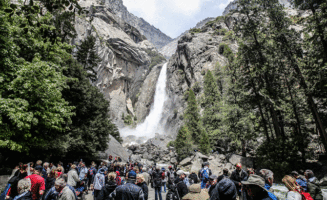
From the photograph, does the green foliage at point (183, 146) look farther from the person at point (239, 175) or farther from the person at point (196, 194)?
the person at point (196, 194)

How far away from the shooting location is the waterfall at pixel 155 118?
192 ft

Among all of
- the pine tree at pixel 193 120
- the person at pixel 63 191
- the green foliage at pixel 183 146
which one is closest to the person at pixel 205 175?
the person at pixel 63 191

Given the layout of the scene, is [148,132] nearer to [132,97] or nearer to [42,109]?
[132,97]

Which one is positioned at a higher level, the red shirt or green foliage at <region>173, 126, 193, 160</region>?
green foliage at <region>173, 126, 193, 160</region>

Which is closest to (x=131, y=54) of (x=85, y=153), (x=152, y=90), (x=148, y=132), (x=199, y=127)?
(x=152, y=90)

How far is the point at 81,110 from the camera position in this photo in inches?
683

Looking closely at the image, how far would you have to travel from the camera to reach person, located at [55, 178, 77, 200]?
367cm

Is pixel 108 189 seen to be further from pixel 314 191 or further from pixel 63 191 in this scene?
pixel 314 191

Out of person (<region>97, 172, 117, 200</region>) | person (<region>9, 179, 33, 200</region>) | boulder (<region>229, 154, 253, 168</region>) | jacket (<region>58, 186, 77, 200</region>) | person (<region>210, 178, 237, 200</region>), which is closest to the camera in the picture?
person (<region>210, 178, 237, 200</region>)

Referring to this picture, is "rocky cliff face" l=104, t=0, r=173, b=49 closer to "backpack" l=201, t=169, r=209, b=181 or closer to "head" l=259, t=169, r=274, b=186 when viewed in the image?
"backpack" l=201, t=169, r=209, b=181

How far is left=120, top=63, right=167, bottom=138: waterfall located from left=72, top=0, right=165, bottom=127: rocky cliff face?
297 cm

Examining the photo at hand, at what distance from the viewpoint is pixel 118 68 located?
59125 millimetres

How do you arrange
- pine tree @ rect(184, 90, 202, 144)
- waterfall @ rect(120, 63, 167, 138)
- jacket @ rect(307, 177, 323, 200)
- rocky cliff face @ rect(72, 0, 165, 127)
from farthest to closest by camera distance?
waterfall @ rect(120, 63, 167, 138), rocky cliff face @ rect(72, 0, 165, 127), pine tree @ rect(184, 90, 202, 144), jacket @ rect(307, 177, 323, 200)

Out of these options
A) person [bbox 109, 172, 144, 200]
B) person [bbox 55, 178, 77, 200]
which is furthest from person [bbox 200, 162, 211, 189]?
person [bbox 55, 178, 77, 200]
